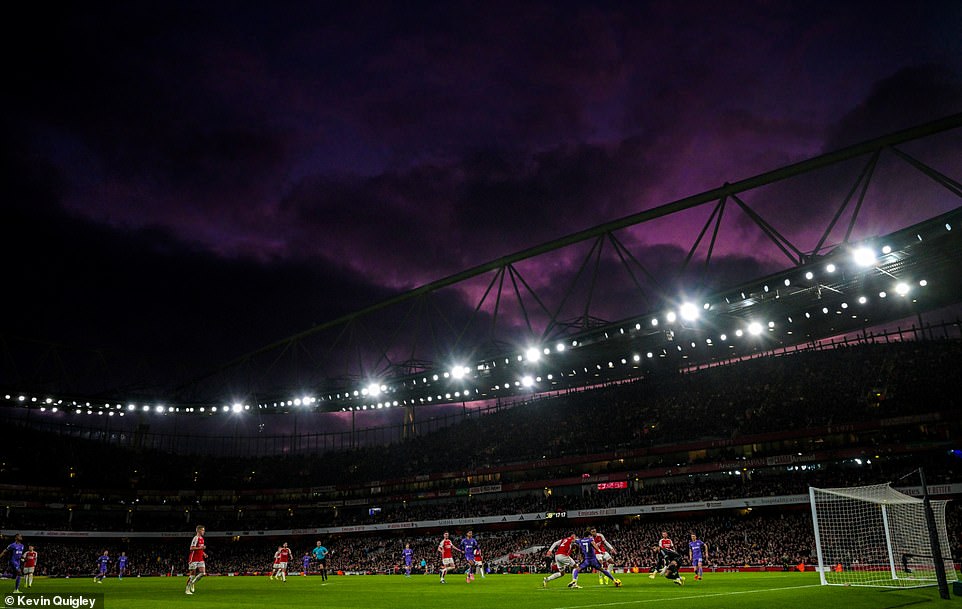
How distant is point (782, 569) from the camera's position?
38781mm

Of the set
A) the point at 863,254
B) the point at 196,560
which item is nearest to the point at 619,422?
the point at 863,254

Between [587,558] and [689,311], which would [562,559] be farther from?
[689,311]

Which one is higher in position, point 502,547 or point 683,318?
point 683,318

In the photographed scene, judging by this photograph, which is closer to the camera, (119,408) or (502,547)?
(502,547)

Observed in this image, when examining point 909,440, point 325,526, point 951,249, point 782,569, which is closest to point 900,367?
point 909,440

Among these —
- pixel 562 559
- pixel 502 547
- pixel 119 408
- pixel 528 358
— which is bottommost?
pixel 502 547

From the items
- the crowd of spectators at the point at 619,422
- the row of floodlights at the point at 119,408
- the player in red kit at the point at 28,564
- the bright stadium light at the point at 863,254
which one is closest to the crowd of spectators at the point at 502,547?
the crowd of spectators at the point at 619,422

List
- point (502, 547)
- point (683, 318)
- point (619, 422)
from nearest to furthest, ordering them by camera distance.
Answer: point (683, 318) → point (502, 547) → point (619, 422)

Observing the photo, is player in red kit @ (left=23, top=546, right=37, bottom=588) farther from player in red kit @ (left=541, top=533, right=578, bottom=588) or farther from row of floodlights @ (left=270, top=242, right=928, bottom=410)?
row of floodlights @ (left=270, top=242, right=928, bottom=410)

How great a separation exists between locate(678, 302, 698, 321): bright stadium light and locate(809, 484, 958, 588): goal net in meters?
10.1

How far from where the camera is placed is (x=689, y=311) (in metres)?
33.2

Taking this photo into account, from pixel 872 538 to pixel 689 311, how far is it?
18656 mm

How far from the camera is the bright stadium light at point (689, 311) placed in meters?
33.0

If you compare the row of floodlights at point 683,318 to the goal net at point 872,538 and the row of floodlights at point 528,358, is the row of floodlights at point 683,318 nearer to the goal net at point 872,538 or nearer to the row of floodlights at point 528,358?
the row of floodlights at point 528,358
